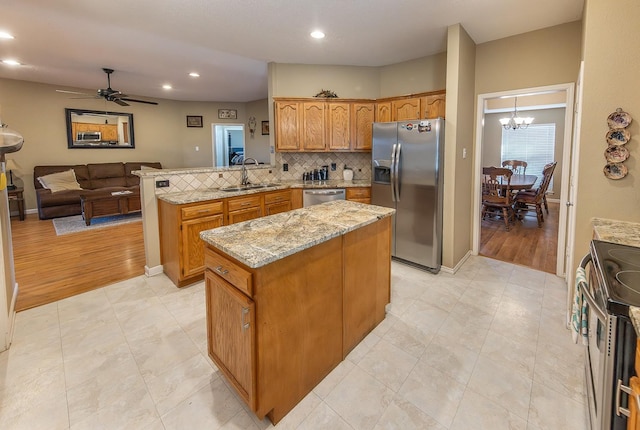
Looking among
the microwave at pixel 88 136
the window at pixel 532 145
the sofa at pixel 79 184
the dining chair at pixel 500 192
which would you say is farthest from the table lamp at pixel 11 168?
the window at pixel 532 145

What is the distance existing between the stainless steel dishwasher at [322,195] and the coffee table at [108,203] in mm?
3855

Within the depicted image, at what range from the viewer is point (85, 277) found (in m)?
3.31

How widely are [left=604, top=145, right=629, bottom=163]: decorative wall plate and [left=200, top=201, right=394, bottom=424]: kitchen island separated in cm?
160

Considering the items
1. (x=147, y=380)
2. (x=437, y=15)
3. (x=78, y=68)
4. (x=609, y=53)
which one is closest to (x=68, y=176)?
(x=78, y=68)

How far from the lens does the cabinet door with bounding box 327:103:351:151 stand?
4.35 m

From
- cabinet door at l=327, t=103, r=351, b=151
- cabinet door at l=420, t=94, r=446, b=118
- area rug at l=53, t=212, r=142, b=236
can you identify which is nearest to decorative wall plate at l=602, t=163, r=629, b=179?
cabinet door at l=420, t=94, r=446, b=118

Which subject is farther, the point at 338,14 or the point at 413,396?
the point at 338,14

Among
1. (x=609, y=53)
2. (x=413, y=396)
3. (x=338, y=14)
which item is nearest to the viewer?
(x=413, y=396)

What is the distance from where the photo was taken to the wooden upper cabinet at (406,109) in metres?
3.87

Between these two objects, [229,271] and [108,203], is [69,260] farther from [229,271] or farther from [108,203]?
[229,271]

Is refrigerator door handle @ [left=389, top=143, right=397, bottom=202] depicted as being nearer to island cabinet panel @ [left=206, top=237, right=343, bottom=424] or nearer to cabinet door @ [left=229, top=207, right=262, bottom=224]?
cabinet door @ [left=229, top=207, right=262, bottom=224]

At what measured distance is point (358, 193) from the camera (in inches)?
164

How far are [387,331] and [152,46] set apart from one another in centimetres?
A: 427

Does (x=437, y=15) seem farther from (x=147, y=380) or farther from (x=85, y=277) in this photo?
(x=85, y=277)
